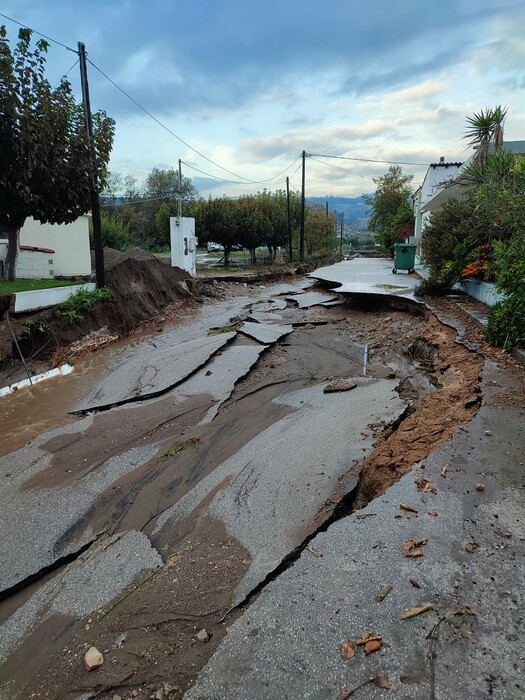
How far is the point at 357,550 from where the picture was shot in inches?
105

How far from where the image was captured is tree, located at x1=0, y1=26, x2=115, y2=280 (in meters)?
10.2

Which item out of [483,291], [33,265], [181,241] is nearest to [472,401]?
[483,291]

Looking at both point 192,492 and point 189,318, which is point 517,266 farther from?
point 189,318

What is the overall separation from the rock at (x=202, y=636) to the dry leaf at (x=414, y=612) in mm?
938

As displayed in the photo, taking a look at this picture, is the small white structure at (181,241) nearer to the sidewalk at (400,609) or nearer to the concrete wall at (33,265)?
the concrete wall at (33,265)

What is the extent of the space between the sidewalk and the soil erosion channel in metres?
0.23

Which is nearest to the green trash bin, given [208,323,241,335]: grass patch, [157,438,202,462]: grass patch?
[208,323,241,335]: grass patch

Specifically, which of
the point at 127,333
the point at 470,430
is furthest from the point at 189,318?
the point at 470,430

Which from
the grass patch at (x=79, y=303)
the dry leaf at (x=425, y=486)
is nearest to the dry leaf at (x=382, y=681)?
the dry leaf at (x=425, y=486)

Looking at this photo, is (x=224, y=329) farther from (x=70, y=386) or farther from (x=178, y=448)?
(x=178, y=448)

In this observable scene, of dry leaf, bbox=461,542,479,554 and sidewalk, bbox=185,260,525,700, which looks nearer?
sidewalk, bbox=185,260,525,700

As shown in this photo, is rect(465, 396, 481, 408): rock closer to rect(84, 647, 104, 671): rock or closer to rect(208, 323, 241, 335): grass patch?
rect(84, 647, 104, 671): rock

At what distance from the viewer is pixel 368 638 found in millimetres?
2045

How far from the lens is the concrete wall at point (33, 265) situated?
14969 mm
